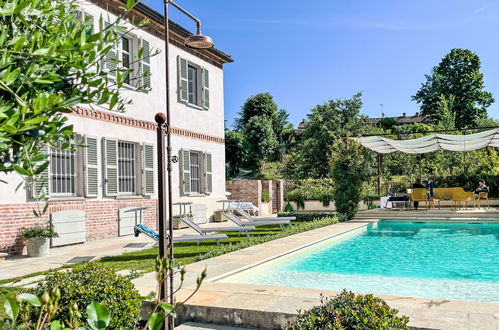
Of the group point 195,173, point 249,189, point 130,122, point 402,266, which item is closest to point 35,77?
point 402,266

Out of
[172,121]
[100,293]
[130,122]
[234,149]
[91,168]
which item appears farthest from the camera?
[234,149]

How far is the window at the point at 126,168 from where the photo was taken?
13.4m

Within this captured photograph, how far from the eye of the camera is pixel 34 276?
7254 millimetres

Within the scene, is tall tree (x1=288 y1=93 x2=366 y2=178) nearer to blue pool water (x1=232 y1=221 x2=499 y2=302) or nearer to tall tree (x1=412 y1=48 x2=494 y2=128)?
tall tree (x1=412 y1=48 x2=494 y2=128)

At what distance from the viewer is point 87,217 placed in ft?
38.8

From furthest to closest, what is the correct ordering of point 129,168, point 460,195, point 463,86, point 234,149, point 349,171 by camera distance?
point 463,86 < point 234,149 < point 460,195 < point 349,171 < point 129,168

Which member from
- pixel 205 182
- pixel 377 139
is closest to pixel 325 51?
pixel 377 139

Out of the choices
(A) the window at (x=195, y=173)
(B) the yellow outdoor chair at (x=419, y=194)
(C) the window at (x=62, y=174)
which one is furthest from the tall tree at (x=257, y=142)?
(C) the window at (x=62, y=174)

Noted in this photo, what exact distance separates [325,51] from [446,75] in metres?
26.5

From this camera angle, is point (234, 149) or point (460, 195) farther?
point (234, 149)

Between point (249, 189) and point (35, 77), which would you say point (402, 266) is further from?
point (249, 189)

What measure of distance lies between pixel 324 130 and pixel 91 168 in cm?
2427

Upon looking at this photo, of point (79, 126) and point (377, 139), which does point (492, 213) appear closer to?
point (377, 139)

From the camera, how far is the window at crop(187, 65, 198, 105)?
56.7 ft
